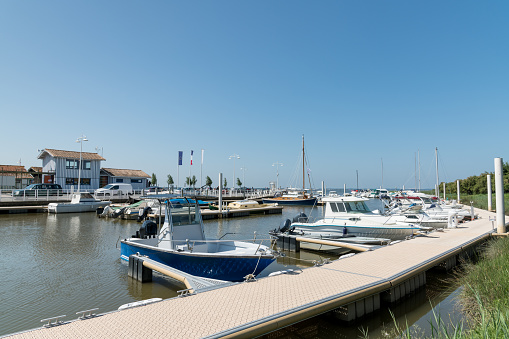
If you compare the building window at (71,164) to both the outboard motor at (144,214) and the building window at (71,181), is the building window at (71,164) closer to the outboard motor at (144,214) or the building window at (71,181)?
the building window at (71,181)

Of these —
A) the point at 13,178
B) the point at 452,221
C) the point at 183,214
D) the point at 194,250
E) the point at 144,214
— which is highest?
the point at 13,178

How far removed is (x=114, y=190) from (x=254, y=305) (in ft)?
129

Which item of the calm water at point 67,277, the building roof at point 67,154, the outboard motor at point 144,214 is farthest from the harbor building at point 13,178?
the outboard motor at point 144,214

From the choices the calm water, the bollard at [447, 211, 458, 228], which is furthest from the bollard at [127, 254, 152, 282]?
the bollard at [447, 211, 458, 228]

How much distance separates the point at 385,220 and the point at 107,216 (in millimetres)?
24060

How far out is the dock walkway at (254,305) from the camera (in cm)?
445

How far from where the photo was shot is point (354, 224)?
1611 centimetres

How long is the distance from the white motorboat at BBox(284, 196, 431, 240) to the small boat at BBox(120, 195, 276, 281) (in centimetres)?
675

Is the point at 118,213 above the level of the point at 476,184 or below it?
below

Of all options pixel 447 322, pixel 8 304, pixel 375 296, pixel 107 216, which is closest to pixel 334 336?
pixel 375 296

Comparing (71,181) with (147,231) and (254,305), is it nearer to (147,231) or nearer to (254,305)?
(147,231)

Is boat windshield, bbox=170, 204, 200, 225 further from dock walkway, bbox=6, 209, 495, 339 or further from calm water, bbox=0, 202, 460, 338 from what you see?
dock walkway, bbox=6, 209, 495, 339

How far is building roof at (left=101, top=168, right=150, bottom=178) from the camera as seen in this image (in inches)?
1880

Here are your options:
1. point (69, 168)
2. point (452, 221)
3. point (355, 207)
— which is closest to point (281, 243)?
point (355, 207)
